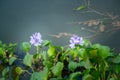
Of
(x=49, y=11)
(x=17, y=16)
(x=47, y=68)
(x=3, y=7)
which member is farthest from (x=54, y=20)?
(x=47, y=68)

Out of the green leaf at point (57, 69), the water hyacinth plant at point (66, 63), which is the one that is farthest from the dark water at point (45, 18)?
the green leaf at point (57, 69)

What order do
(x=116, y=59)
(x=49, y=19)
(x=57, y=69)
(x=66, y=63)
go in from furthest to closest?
(x=49, y=19)
(x=66, y=63)
(x=57, y=69)
(x=116, y=59)

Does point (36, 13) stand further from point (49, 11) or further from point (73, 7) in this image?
point (73, 7)

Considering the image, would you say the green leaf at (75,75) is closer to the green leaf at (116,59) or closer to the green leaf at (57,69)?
the green leaf at (57,69)

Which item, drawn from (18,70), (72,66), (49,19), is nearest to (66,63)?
(72,66)

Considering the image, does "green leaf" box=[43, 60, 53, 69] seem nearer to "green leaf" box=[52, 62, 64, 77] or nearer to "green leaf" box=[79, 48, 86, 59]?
"green leaf" box=[52, 62, 64, 77]

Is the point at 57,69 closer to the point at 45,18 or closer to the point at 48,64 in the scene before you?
the point at 48,64
